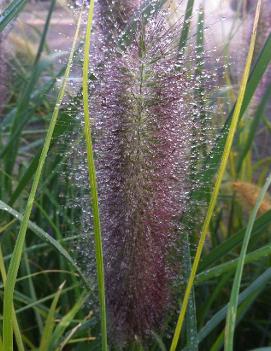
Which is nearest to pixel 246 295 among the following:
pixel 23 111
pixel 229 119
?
pixel 229 119

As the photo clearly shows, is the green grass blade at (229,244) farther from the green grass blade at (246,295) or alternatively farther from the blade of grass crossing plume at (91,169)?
the blade of grass crossing plume at (91,169)

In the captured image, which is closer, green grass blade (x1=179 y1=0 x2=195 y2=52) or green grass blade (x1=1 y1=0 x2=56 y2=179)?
green grass blade (x1=179 y1=0 x2=195 y2=52)

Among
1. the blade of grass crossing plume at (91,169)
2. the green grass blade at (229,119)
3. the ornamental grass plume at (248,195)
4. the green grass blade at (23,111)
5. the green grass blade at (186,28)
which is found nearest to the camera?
the blade of grass crossing plume at (91,169)

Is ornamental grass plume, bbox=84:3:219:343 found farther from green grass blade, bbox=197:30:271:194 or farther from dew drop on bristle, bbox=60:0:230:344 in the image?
green grass blade, bbox=197:30:271:194

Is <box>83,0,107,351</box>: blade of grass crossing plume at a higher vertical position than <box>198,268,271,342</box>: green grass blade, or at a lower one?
higher

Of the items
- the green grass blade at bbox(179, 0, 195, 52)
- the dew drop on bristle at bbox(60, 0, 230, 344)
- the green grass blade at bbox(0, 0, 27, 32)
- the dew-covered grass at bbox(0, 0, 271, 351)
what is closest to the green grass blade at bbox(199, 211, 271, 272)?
the dew-covered grass at bbox(0, 0, 271, 351)

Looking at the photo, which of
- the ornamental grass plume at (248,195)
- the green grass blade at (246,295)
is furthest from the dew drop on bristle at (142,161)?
the ornamental grass plume at (248,195)

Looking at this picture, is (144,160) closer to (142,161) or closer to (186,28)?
(142,161)

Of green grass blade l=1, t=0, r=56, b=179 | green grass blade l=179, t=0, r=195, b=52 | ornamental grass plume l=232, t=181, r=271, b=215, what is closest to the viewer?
green grass blade l=179, t=0, r=195, b=52

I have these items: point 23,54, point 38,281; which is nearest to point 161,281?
point 38,281
